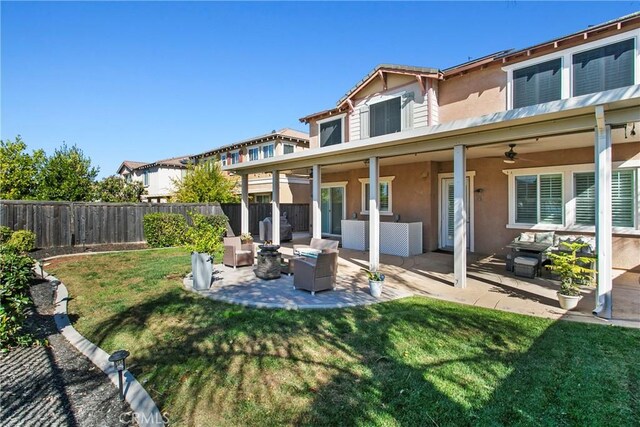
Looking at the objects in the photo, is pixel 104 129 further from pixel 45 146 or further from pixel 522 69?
pixel 522 69

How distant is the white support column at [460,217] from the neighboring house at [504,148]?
0.02 metres

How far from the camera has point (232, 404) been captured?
3053 mm

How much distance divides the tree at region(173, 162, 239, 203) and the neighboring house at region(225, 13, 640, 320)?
259 inches

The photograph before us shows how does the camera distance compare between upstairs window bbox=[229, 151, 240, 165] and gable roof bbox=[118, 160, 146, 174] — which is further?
gable roof bbox=[118, 160, 146, 174]

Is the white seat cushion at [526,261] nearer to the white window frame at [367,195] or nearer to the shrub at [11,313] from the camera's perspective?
the white window frame at [367,195]

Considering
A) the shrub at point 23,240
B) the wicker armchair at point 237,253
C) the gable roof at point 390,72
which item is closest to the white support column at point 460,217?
the gable roof at point 390,72

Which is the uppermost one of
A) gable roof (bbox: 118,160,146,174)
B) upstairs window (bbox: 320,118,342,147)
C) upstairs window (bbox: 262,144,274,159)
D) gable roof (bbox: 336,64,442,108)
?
gable roof (bbox: 118,160,146,174)

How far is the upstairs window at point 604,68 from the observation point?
766cm

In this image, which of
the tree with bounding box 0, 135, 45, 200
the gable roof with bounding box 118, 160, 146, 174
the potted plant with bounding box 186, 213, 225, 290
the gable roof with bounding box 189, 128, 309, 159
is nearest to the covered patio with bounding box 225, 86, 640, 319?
the potted plant with bounding box 186, 213, 225, 290

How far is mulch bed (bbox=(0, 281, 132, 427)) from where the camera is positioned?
2.89m

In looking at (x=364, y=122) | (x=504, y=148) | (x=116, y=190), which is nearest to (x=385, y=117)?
(x=364, y=122)

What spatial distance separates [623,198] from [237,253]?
10.1 m

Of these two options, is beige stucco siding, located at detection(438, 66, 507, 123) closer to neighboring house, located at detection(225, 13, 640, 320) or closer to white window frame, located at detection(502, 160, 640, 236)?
neighboring house, located at detection(225, 13, 640, 320)

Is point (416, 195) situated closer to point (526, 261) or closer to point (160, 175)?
point (526, 261)
